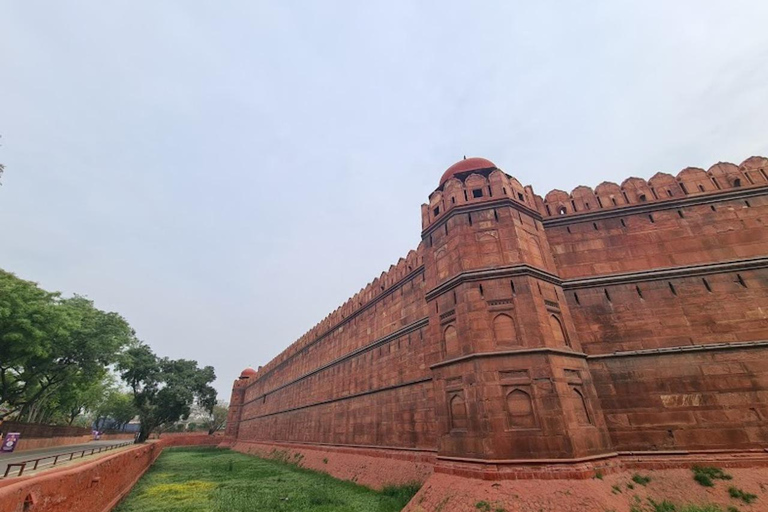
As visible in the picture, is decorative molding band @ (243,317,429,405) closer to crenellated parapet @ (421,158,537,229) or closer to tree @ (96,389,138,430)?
crenellated parapet @ (421,158,537,229)

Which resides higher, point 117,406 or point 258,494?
point 117,406

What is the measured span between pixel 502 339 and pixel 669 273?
19.0 feet

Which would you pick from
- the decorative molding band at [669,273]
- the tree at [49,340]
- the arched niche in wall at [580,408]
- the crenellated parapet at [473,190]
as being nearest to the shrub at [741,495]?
the arched niche in wall at [580,408]

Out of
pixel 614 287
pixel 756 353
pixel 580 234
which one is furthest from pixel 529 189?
pixel 756 353

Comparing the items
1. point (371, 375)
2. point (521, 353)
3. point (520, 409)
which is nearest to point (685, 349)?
point (521, 353)

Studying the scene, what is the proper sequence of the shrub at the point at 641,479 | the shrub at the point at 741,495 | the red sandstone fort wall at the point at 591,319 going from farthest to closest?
1. the red sandstone fort wall at the point at 591,319
2. the shrub at the point at 641,479
3. the shrub at the point at 741,495

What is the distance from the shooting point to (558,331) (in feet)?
31.0

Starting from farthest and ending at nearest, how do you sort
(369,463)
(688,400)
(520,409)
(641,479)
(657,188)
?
(369,463), (657,188), (688,400), (520,409), (641,479)

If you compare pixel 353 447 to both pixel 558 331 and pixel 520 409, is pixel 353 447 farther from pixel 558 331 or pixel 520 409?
pixel 558 331

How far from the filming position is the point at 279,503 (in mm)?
11164

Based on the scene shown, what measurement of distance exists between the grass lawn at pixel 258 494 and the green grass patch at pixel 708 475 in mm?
7363

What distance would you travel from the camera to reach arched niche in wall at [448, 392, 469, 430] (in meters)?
8.73

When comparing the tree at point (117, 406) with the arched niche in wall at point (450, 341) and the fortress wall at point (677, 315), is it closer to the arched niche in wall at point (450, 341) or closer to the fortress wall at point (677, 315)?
the arched niche in wall at point (450, 341)

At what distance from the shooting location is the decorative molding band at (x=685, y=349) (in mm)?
8577
